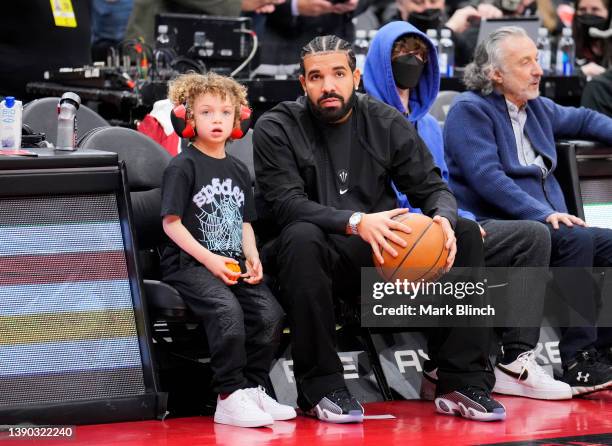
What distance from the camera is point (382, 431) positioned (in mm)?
5633

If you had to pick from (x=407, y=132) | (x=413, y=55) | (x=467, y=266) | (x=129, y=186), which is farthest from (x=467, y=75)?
(x=129, y=186)

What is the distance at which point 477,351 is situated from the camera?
5.94 metres

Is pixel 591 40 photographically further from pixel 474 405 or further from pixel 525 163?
pixel 474 405

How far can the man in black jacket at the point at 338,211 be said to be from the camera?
18.9ft

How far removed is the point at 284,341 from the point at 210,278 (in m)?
0.75

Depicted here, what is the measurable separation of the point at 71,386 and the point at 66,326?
0.24 metres

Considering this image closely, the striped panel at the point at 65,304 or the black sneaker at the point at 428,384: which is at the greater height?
the striped panel at the point at 65,304

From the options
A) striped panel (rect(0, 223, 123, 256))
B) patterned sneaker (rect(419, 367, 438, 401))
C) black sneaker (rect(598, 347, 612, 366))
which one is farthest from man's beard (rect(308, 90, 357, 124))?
black sneaker (rect(598, 347, 612, 366))

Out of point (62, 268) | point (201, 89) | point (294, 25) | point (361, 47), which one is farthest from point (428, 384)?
point (294, 25)

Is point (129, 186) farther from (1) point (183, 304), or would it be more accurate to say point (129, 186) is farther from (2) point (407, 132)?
(2) point (407, 132)

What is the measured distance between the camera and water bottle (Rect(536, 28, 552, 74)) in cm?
1087

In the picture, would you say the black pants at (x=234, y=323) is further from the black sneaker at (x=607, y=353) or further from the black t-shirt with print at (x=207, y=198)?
the black sneaker at (x=607, y=353)

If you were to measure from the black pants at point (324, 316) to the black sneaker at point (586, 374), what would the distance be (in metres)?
0.74

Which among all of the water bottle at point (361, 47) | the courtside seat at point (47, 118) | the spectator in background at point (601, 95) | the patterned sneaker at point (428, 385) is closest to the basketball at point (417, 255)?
the patterned sneaker at point (428, 385)
